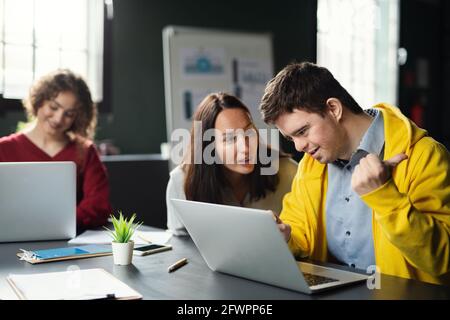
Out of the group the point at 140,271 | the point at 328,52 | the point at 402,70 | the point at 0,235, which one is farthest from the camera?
the point at 402,70

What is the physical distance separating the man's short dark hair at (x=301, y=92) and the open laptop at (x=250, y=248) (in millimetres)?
440

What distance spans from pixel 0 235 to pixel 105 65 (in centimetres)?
255

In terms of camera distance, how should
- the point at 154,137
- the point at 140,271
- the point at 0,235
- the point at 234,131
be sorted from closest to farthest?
1. the point at 140,271
2. the point at 0,235
3. the point at 234,131
4. the point at 154,137

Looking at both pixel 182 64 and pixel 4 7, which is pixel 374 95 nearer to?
pixel 182 64

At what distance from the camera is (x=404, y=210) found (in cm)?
137

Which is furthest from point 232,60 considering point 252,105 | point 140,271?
point 140,271

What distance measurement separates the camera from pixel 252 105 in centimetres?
476

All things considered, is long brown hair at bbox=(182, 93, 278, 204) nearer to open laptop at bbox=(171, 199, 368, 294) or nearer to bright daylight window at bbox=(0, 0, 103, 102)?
open laptop at bbox=(171, 199, 368, 294)

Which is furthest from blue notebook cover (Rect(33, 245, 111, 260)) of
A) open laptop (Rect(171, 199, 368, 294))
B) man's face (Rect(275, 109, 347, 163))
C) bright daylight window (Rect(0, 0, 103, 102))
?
bright daylight window (Rect(0, 0, 103, 102))

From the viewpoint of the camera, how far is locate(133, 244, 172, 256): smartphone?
5.64ft

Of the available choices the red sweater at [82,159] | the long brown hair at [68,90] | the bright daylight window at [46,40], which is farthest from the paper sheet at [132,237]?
the bright daylight window at [46,40]

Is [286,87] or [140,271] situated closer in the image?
[140,271]

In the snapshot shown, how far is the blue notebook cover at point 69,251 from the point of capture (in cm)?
165

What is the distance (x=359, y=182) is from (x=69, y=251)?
917 millimetres
